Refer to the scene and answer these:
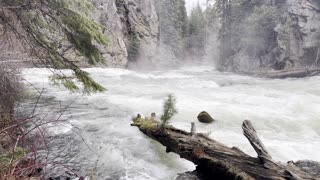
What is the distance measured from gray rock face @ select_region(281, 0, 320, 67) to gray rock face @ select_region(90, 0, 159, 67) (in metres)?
17.2

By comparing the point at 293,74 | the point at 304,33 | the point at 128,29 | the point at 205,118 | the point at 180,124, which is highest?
the point at 128,29

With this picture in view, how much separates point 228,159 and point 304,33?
92.9 feet

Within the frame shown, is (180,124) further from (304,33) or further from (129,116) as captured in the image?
(304,33)

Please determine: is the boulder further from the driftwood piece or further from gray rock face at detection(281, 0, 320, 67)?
gray rock face at detection(281, 0, 320, 67)

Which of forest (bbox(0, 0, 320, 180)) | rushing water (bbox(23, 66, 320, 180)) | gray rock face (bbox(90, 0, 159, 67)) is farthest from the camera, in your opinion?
gray rock face (bbox(90, 0, 159, 67))

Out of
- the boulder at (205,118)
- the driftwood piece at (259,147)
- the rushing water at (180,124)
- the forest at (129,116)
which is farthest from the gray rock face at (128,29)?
the driftwood piece at (259,147)

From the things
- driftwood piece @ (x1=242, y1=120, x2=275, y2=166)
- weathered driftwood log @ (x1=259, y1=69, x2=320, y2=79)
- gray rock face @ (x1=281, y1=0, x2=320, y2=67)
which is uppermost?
gray rock face @ (x1=281, y1=0, x2=320, y2=67)

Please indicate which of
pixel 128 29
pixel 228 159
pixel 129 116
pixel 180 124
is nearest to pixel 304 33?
pixel 128 29

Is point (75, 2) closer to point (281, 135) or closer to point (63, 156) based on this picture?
point (63, 156)

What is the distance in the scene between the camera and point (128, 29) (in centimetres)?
3856

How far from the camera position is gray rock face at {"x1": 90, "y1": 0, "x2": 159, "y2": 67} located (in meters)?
33.9

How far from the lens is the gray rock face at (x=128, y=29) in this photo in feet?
111

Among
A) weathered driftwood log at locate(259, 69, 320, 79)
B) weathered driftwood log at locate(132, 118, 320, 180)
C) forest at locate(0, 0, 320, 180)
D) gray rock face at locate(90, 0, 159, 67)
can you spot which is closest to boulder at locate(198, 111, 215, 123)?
forest at locate(0, 0, 320, 180)

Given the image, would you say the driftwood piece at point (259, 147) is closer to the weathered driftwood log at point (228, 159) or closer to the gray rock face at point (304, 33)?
the weathered driftwood log at point (228, 159)
